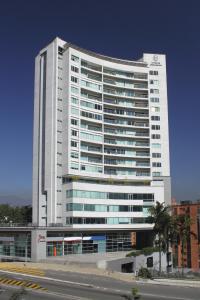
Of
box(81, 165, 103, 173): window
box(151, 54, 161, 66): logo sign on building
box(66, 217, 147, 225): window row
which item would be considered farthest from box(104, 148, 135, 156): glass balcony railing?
box(151, 54, 161, 66): logo sign on building

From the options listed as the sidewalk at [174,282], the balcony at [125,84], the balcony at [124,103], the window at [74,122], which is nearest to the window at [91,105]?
the balcony at [124,103]

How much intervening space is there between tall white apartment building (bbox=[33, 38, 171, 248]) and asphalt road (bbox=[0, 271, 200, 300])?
109 ft

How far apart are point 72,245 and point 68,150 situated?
1987 centimetres

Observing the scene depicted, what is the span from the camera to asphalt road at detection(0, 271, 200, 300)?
1439 inches

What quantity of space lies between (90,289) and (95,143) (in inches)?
2122

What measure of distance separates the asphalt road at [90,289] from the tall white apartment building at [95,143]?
1310 inches

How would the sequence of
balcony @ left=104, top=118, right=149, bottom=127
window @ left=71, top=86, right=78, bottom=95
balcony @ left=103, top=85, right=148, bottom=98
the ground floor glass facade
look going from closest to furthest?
the ground floor glass facade
window @ left=71, top=86, right=78, bottom=95
balcony @ left=104, top=118, right=149, bottom=127
balcony @ left=103, top=85, right=148, bottom=98

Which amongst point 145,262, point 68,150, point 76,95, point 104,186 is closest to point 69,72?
point 76,95

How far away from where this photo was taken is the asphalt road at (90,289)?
36.6 m

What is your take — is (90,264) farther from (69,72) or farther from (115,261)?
(69,72)

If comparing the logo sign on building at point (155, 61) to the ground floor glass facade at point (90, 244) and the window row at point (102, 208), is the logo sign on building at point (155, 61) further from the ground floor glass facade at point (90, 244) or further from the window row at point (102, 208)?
the ground floor glass facade at point (90, 244)

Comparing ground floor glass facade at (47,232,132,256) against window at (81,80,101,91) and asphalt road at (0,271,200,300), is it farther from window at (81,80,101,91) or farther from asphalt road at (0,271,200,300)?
window at (81,80,101,91)

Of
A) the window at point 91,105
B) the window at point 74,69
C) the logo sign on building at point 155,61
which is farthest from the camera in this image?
the logo sign on building at point 155,61

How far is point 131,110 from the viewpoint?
101438 mm
